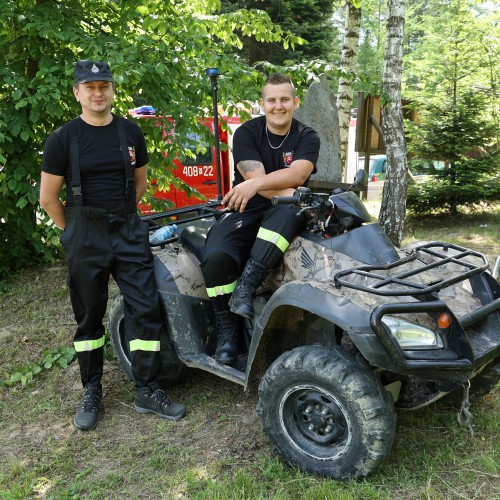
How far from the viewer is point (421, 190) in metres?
10.7

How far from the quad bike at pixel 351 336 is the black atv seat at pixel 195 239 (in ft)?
1.04

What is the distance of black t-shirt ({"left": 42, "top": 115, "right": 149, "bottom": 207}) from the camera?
12.0ft

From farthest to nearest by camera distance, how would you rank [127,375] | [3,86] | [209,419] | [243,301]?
[3,86] → [127,375] → [209,419] → [243,301]

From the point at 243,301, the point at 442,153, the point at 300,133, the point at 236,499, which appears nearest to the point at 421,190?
the point at 442,153

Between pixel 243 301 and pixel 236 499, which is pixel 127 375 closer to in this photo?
pixel 243 301

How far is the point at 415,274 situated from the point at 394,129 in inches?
221

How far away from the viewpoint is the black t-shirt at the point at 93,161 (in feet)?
12.0

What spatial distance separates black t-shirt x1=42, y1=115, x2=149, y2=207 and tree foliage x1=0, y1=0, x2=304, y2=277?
1433mm

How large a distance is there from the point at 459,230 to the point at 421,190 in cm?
127

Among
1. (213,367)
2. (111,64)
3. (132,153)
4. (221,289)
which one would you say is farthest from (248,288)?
(111,64)

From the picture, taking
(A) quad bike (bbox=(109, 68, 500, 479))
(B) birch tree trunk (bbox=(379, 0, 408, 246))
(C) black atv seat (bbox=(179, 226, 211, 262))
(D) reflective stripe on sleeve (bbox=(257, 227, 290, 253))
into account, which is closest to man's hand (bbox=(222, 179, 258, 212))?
(D) reflective stripe on sleeve (bbox=(257, 227, 290, 253))

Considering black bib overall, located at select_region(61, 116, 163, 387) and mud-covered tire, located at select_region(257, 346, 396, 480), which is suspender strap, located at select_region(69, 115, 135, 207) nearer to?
black bib overall, located at select_region(61, 116, 163, 387)

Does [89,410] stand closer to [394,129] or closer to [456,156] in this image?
[394,129]

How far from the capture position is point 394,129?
8.30 m
